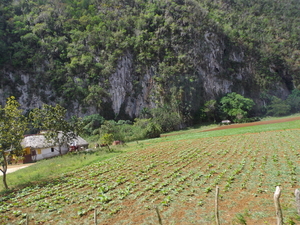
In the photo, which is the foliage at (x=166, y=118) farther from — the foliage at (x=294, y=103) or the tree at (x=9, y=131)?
the foliage at (x=294, y=103)

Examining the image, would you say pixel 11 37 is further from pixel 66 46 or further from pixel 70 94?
pixel 70 94

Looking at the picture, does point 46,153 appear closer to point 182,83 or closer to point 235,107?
point 182,83

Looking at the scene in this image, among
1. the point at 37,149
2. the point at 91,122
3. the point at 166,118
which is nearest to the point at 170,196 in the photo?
the point at 37,149

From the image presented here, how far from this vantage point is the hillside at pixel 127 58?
2152 inches

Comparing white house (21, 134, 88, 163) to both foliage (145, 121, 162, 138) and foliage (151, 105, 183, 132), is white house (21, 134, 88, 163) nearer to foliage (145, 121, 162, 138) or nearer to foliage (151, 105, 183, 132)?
foliage (145, 121, 162, 138)

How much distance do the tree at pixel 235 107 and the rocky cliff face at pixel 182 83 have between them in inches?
212

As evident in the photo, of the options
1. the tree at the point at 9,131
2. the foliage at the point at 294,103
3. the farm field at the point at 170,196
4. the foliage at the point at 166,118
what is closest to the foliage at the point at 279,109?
the foliage at the point at 294,103

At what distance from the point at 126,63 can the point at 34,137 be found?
35458 mm

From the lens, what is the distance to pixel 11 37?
5856 centimetres

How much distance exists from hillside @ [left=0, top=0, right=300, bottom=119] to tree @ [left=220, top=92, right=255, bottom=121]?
5.44m

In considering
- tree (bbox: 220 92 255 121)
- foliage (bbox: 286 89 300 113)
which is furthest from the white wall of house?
foliage (bbox: 286 89 300 113)

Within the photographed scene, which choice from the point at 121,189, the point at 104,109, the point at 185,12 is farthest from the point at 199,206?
the point at 185,12

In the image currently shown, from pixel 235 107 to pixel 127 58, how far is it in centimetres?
3326

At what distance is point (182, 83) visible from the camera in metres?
57.7
